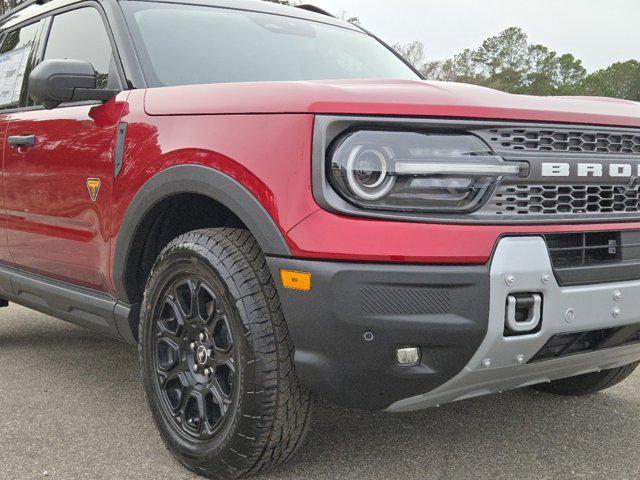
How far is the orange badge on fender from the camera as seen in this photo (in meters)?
2.77

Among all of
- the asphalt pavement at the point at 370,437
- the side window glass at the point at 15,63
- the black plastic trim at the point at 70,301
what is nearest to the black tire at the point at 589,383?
the asphalt pavement at the point at 370,437

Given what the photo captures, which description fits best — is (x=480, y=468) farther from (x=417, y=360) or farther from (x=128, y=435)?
(x=128, y=435)

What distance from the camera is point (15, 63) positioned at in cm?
393

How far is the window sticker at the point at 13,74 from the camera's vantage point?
12.4 ft

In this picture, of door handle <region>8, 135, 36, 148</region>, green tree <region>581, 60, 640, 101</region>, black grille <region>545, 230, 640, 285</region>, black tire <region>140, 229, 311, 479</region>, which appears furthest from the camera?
green tree <region>581, 60, 640, 101</region>

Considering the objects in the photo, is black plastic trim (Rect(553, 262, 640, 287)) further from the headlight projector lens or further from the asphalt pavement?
the asphalt pavement

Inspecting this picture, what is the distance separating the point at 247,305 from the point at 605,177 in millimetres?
1119

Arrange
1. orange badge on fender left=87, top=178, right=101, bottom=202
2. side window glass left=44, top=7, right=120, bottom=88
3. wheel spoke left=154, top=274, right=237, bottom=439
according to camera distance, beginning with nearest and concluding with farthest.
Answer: wheel spoke left=154, top=274, right=237, bottom=439
orange badge on fender left=87, top=178, right=101, bottom=202
side window glass left=44, top=7, right=120, bottom=88

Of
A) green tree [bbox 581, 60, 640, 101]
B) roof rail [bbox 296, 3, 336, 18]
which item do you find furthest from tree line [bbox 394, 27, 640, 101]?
roof rail [bbox 296, 3, 336, 18]

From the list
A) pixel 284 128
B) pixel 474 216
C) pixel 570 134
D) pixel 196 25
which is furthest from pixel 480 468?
pixel 196 25

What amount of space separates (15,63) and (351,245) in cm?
290

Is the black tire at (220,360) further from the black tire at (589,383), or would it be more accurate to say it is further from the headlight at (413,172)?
the black tire at (589,383)

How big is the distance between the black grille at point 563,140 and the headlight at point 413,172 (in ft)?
0.18

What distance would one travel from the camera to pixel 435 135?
6.34ft
